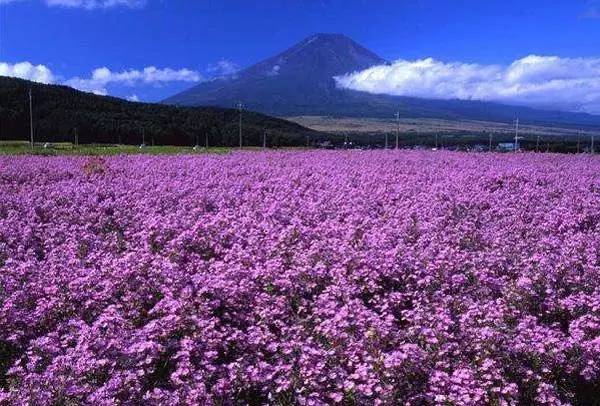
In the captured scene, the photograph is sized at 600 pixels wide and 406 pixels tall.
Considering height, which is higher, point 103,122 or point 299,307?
point 103,122

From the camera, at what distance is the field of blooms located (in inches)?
195

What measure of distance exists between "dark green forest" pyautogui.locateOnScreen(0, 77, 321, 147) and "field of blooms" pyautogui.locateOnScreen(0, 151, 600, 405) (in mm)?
100534

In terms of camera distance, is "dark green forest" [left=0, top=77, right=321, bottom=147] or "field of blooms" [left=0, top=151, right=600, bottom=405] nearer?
"field of blooms" [left=0, top=151, right=600, bottom=405]

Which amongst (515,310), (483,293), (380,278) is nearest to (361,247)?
(380,278)

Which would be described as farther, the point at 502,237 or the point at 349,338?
the point at 502,237

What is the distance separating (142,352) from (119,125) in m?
115

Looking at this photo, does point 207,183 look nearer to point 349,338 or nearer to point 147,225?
point 147,225

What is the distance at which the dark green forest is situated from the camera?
112812 millimetres

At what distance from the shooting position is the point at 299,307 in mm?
6363

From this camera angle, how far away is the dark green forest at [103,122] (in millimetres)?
112812

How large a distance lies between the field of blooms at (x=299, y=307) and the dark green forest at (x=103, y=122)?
330 ft

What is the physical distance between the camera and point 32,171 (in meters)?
17.7

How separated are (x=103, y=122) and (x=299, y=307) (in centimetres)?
11625

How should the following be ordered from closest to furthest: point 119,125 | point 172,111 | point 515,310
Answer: point 515,310 < point 119,125 < point 172,111
